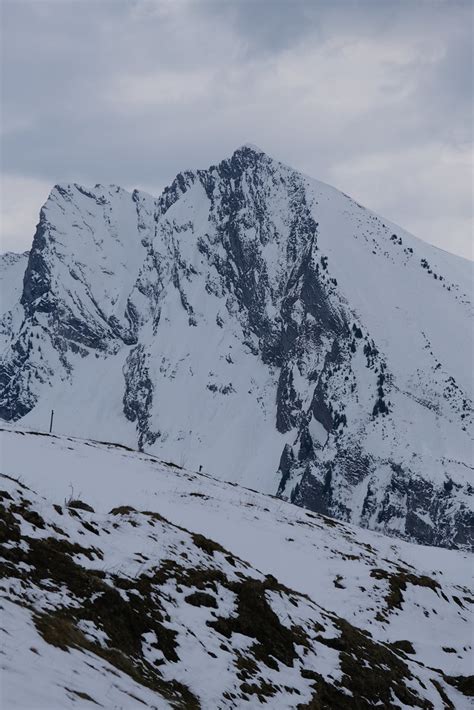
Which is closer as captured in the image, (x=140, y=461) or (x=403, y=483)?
(x=140, y=461)

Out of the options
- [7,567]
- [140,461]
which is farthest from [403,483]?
[7,567]

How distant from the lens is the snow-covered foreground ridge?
1158 centimetres

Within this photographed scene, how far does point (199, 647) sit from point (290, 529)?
23.2 metres

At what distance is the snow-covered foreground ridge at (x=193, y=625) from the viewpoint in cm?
1158

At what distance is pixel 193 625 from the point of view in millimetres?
15445

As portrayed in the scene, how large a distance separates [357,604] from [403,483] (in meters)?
178

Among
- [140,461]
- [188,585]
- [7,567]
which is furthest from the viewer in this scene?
[140,461]

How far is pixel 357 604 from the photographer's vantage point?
2517cm

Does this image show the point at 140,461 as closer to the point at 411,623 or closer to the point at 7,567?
the point at 411,623

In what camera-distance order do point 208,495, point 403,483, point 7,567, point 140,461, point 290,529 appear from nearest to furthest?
point 7,567 → point 290,529 → point 208,495 → point 140,461 → point 403,483

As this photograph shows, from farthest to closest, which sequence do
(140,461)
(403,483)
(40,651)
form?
(403,483) → (140,461) → (40,651)

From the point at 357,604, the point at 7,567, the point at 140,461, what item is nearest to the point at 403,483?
the point at 140,461

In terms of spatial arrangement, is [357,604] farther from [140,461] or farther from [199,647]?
[140,461]

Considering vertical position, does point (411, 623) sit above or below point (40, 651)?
below
